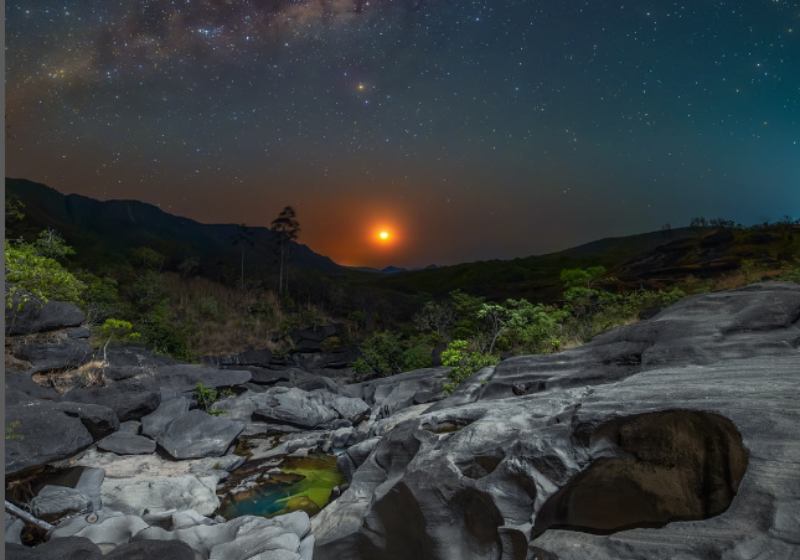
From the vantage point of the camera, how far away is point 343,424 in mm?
15945

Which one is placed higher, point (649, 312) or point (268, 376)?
point (649, 312)

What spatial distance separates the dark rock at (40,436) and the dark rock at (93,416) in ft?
1.17

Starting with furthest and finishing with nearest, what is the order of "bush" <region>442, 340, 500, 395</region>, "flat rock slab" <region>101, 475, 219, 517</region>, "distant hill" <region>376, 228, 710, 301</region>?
"distant hill" <region>376, 228, 710, 301</region>, "bush" <region>442, 340, 500, 395</region>, "flat rock slab" <region>101, 475, 219, 517</region>

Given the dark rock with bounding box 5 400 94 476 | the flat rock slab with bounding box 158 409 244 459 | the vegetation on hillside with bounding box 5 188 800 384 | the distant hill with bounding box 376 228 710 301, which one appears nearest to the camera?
the dark rock with bounding box 5 400 94 476

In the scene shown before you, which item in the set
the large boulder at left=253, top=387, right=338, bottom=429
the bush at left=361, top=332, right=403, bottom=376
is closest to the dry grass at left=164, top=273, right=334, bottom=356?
the bush at left=361, top=332, right=403, bottom=376

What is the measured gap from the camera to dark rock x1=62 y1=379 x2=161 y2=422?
509 inches

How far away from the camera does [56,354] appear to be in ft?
45.0

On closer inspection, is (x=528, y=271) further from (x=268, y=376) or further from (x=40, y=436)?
(x=40, y=436)

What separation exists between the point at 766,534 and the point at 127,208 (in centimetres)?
7756

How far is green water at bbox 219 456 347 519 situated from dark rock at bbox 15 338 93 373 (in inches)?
328

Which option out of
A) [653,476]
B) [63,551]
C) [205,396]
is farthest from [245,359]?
[653,476]

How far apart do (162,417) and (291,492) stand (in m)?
5.85

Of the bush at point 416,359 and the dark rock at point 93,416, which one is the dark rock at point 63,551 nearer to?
the dark rock at point 93,416

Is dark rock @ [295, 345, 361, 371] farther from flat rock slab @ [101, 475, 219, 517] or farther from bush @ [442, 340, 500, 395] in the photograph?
flat rock slab @ [101, 475, 219, 517]
